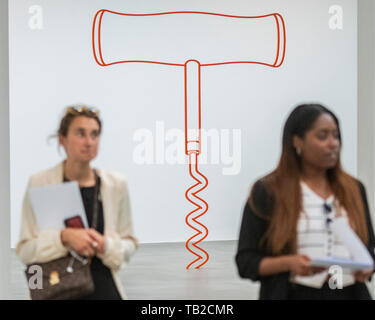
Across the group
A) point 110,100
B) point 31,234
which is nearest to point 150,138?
point 110,100

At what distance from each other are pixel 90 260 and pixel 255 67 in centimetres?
136

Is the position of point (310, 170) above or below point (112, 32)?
below

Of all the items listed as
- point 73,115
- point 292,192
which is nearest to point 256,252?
point 292,192

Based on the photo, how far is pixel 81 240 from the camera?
8.74 feet

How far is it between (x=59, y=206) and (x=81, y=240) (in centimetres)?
18

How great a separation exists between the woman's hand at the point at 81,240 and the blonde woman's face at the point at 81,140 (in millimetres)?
333

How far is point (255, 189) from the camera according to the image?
2.67 m

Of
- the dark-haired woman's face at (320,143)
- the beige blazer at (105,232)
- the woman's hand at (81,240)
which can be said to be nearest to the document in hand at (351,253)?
the dark-haired woman's face at (320,143)

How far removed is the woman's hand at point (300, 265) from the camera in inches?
101

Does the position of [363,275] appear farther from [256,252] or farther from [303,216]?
[256,252]

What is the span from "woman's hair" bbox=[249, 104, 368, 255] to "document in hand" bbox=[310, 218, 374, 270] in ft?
0.11

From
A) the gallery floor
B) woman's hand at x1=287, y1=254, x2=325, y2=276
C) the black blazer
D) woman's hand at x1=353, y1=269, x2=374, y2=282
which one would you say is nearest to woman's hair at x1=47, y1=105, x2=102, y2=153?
the gallery floor
